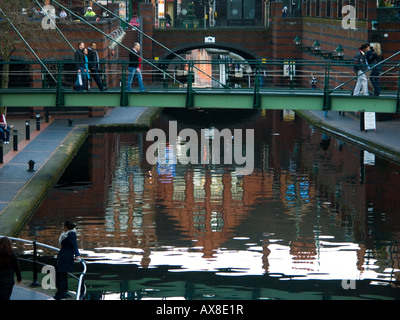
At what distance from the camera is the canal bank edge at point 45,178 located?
26112mm

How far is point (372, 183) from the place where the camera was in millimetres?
34312

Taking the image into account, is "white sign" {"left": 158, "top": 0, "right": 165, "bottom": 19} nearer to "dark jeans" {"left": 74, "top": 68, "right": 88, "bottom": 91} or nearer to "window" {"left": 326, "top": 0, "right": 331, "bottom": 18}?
"window" {"left": 326, "top": 0, "right": 331, "bottom": 18}

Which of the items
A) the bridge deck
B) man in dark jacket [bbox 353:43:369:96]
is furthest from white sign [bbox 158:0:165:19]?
man in dark jacket [bbox 353:43:369:96]

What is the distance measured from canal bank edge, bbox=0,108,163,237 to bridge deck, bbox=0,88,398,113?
2641 mm

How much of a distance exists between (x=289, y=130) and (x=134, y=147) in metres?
10.1

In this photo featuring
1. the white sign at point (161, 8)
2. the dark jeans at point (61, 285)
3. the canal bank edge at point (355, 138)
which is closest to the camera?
the dark jeans at point (61, 285)

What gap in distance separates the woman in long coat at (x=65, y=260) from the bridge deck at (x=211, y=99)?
13322 millimetres

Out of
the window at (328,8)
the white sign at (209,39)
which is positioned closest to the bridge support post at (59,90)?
the window at (328,8)

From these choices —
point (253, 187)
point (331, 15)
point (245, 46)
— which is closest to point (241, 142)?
point (253, 187)

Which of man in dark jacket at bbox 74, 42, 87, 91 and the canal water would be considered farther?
man in dark jacket at bbox 74, 42, 87, 91

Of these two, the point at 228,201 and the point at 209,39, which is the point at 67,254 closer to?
the point at 228,201

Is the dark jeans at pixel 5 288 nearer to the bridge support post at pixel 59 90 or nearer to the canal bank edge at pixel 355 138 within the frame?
the bridge support post at pixel 59 90

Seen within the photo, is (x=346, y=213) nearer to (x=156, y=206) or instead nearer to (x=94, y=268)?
(x=156, y=206)

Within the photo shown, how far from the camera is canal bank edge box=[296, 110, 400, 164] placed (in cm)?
3866
